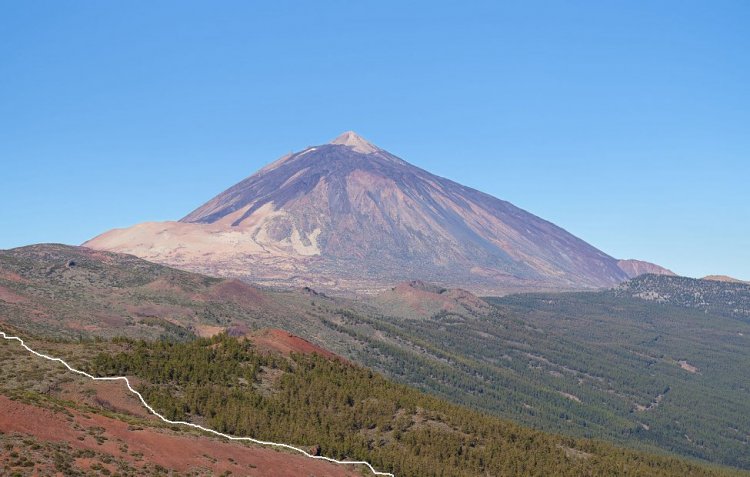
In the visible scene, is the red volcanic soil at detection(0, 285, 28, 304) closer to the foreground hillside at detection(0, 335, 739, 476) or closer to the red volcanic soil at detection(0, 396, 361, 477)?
the foreground hillside at detection(0, 335, 739, 476)

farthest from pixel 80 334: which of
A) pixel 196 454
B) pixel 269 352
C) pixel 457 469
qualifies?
pixel 196 454

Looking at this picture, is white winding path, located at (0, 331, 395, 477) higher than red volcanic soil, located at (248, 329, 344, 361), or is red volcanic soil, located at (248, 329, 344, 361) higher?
red volcanic soil, located at (248, 329, 344, 361)

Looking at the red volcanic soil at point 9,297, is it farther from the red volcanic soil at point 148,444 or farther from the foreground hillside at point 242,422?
the red volcanic soil at point 148,444

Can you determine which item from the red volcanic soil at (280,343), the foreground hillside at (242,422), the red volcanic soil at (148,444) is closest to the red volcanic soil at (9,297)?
the red volcanic soil at (280,343)

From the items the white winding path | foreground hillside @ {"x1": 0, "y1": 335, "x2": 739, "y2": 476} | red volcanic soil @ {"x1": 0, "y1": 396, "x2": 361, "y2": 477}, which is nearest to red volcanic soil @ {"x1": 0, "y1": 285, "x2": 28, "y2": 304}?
foreground hillside @ {"x1": 0, "y1": 335, "x2": 739, "y2": 476}

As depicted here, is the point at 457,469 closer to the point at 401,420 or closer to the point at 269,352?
the point at 401,420

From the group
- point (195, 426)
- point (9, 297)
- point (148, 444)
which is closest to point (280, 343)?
point (195, 426)
